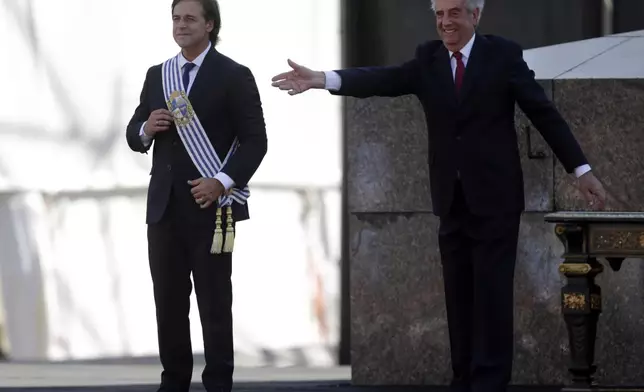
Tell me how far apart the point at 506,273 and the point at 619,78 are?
1547mm

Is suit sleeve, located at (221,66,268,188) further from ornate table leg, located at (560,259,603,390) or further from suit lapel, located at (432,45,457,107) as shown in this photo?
ornate table leg, located at (560,259,603,390)

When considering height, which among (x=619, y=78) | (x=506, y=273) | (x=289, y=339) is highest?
(x=619, y=78)

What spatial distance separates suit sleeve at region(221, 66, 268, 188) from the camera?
7434mm

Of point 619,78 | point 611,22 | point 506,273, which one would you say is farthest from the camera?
point 611,22

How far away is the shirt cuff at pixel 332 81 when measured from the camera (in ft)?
24.4

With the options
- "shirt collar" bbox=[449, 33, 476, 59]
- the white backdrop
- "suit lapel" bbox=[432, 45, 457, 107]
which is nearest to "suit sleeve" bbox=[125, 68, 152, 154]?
"suit lapel" bbox=[432, 45, 457, 107]

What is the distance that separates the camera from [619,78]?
8.61 metres

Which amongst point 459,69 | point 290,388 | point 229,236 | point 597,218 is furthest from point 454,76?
point 290,388

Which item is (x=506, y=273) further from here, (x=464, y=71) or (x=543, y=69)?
(x=543, y=69)

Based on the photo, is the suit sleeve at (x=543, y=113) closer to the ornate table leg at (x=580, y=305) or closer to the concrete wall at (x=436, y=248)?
the ornate table leg at (x=580, y=305)

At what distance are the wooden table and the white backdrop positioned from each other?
3.31 metres

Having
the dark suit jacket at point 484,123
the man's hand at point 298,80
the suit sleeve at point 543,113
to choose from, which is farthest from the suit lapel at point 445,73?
the man's hand at point 298,80

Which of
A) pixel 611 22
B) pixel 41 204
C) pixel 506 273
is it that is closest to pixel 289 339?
pixel 41 204

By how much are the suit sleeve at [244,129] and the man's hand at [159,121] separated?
26 cm
